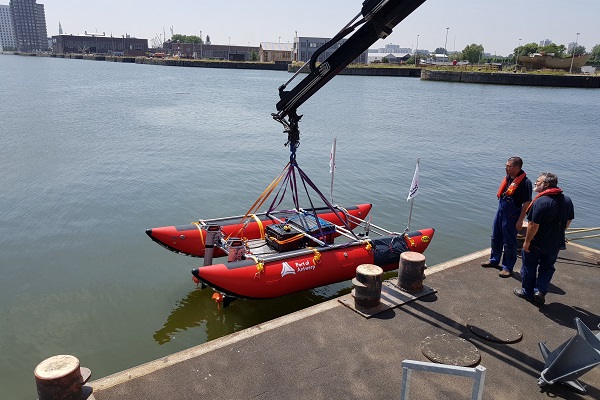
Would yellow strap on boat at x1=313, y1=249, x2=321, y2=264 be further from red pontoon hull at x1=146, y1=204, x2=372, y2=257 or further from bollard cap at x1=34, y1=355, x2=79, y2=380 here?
bollard cap at x1=34, y1=355, x2=79, y2=380

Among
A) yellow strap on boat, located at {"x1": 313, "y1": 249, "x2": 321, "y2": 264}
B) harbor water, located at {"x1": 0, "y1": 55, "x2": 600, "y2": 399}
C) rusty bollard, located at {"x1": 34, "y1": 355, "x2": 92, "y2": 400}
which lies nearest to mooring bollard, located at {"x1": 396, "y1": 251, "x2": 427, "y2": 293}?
harbor water, located at {"x1": 0, "y1": 55, "x2": 600, "y2": 399}

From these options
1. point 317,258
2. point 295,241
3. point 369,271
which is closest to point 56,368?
point 369,271

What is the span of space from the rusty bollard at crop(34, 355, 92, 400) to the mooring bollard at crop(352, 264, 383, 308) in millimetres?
4013

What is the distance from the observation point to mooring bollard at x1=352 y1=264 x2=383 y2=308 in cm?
676

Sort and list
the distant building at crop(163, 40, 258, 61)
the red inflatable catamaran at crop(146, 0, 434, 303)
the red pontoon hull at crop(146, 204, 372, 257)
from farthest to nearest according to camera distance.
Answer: the distant building at crop(163, 40, 258, 61)
the red pontoon hull at crop(146, 204, 372, 257)
the red inflatable catamaran at crop(146, 0, 434, 303)

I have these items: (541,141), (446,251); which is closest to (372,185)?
(446,251)

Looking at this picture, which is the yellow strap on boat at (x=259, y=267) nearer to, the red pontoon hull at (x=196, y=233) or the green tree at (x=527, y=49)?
the red pontoon hull at (x=196, y=233)

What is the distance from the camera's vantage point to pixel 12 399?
6492 mm

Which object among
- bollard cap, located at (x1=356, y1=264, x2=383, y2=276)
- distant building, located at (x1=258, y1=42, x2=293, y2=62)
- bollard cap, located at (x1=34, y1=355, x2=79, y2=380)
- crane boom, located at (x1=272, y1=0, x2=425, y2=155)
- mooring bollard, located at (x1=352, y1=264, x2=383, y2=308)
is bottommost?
mooring bollard, located at (x1=352, y1=264, x2=383, y2=308)

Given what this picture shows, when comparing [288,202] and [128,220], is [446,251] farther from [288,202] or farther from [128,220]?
[128,220]

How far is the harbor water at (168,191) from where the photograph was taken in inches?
331

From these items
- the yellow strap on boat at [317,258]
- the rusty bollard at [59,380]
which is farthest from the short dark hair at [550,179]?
the rusty bollard at [59,380]

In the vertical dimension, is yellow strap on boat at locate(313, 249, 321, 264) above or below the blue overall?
below

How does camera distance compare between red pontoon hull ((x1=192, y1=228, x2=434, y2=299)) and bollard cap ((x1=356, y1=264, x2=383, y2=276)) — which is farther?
red pontoon hull ((x1=192, y1=228, x2=434, y2=299))
